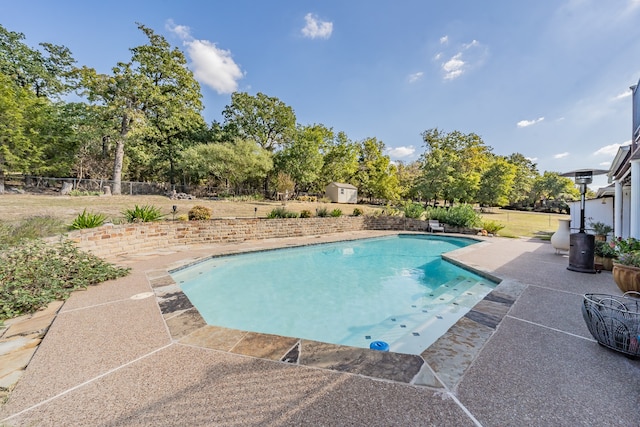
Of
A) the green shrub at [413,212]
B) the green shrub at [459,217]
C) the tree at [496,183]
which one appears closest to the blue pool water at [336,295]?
the green shrub at [459,217]

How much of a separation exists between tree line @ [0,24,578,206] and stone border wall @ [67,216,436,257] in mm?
8402

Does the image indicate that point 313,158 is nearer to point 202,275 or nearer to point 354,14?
point 354,14

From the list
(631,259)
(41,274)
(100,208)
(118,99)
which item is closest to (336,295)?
(631,259)

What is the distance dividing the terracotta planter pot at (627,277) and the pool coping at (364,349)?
5.74 feet

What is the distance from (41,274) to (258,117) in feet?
82.4

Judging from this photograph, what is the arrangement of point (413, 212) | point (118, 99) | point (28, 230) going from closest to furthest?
point (28, 230), point (413, 212), point (118, 99)

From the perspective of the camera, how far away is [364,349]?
246 centimetres

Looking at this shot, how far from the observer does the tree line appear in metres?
18.6

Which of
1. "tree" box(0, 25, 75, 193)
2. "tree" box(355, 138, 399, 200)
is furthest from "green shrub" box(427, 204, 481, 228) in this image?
"tree" box(0, 25, 75, 193)

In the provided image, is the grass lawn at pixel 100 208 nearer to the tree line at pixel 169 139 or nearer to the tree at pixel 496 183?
the tree line at pixel 169 139

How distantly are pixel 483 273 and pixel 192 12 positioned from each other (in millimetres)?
13548

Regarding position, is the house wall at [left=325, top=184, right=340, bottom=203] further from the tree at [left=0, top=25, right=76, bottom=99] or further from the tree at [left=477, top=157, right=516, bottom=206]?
the tree at [left=0, top=25, right=76, bottom=99]

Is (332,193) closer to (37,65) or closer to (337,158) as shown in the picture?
(337,158)

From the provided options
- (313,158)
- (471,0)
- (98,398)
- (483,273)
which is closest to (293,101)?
(313,158)
